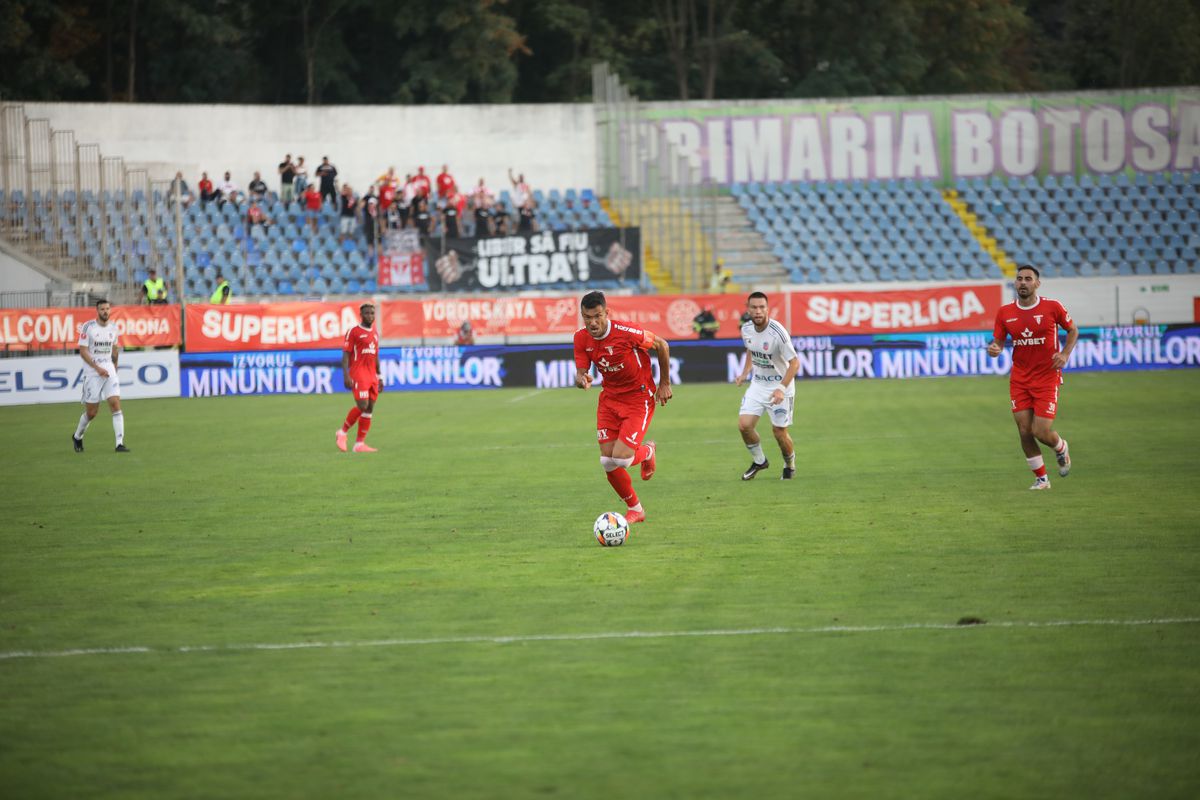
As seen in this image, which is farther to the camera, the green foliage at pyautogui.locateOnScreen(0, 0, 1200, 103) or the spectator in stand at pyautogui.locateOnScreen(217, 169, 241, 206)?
the green foliage at pyautogui.locateOnScreen(0, 0, 1200, 103)

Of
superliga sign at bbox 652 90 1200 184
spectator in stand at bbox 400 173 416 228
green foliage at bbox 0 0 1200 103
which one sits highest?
green foliage at bbox 0 0 1200 103

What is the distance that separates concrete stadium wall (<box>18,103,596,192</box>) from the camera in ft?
143

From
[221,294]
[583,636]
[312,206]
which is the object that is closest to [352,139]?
[312,206]

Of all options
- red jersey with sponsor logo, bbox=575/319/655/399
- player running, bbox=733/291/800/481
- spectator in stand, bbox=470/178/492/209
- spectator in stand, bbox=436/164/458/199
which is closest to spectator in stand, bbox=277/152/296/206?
spectator in stand, bbox=436/164/458/199

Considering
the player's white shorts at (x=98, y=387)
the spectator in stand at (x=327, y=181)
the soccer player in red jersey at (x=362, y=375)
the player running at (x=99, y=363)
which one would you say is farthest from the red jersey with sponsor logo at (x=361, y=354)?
the spectator in stand at (x=327, y=181)

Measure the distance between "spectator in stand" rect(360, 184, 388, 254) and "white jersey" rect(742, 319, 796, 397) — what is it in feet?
83.8

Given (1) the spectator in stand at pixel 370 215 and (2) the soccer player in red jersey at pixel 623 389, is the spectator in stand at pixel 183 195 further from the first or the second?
(2) the soccer player in red jersey at pixel 623 389

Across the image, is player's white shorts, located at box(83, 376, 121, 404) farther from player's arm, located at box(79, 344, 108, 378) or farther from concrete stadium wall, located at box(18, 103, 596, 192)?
concrete stadium wall, located at box(18, 103, 596, 192)

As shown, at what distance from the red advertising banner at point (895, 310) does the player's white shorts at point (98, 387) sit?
19.3 metres

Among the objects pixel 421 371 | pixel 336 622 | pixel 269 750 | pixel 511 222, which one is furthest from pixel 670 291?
pixel 269 750

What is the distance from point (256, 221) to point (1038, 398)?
100 ft

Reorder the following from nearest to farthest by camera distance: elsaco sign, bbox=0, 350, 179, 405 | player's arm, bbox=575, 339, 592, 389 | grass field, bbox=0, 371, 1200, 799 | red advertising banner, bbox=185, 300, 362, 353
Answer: grass field, bbox=0, 371, 1200, 799, player's arm, bbox=575, 339, 592, 389, elsaco sign, bbox=0, 350, 179, 405, red advertising banner, bbox=185, 300, 362, 353

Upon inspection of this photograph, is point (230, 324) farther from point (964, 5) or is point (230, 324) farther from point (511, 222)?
point (964, 5)

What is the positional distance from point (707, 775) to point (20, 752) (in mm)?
3056
